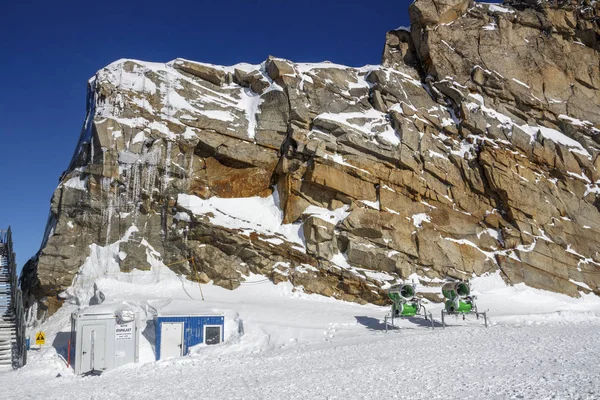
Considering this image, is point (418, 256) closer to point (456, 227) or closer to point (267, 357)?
point (456, 227)

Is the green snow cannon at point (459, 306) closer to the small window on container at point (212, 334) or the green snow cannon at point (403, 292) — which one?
the green snow cannon at point (403, 292)

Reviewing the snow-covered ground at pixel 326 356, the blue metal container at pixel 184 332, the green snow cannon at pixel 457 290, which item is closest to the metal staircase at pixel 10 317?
the snow-covered ground at pixel 326 356

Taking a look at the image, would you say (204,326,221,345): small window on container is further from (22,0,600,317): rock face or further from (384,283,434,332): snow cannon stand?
(22,0,600,317): rock face

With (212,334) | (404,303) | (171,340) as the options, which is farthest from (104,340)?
(404,303)

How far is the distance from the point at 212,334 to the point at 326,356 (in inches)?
218

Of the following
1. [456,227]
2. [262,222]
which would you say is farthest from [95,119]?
[456,227]

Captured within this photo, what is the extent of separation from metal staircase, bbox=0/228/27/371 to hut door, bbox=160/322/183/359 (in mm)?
5006

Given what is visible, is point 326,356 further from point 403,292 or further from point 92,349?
point 92,349

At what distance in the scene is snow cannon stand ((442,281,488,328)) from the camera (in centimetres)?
2336

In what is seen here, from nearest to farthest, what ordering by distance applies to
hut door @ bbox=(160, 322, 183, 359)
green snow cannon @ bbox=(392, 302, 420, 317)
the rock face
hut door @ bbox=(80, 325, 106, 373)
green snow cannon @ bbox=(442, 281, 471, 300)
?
hut door @ bbox=(80, 325, 106, 373) → hut door @ bbox=(160, 322, 183, 359) → green snow cannon @ bbox=(392, 302, 420, 317) → green snow cannon @ bbox=(442, 281, 471, 300) → the rock face

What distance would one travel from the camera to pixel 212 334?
2036 centimetres

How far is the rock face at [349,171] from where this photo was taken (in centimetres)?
2988

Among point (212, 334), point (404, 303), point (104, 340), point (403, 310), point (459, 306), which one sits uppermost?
point (404, 303)

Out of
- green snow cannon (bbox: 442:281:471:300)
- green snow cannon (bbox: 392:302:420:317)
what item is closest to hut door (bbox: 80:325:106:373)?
green snow cannon (bbox: 392:302:420:317)
